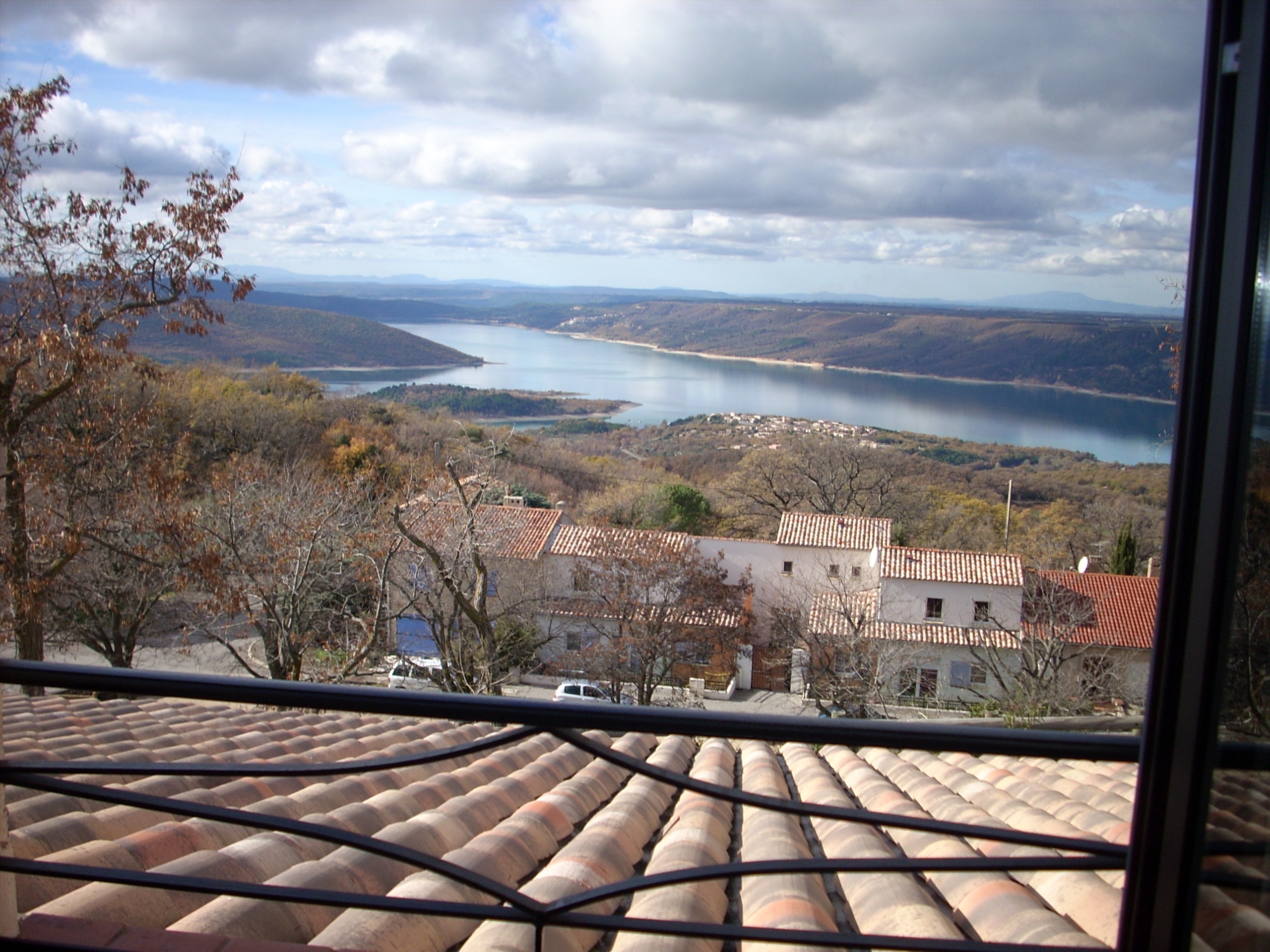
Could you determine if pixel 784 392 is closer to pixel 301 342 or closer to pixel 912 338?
pixel 912 338

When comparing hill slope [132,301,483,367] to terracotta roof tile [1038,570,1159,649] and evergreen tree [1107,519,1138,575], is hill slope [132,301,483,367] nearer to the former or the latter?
terracotta roof tile [1038,570,1159,649]

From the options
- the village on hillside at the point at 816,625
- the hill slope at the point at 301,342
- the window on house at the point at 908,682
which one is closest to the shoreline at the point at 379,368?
the hill slope at the point at 301,342

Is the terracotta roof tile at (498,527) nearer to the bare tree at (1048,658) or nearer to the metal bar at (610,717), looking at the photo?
the bare tree at (1048,658)

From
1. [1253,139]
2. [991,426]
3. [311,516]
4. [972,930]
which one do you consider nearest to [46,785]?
[972,930]

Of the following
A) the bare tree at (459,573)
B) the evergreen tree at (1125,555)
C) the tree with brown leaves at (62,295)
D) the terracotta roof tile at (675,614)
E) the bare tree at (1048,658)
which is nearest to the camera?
the tree with brown leaves at (62,295)

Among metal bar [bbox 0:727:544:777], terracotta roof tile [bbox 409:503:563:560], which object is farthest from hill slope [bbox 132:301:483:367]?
metal bar [bbox 0:727:544:777]

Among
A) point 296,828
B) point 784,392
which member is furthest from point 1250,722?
point 784,392

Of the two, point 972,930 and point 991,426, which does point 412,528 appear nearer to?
point 972,930
